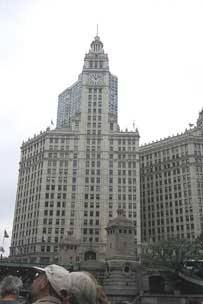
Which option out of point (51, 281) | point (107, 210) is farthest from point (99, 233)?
point (51, 281)

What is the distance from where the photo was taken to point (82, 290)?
5.64 meters

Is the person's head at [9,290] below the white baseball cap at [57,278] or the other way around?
below

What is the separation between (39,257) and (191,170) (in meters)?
70.2

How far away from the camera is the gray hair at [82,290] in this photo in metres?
5.64

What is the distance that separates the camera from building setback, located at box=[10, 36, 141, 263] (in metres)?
136

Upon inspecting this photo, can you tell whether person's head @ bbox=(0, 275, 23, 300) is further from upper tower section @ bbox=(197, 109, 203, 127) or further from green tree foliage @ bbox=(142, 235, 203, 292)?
upper tower section @ bbox=(197, 109, 203, 127)

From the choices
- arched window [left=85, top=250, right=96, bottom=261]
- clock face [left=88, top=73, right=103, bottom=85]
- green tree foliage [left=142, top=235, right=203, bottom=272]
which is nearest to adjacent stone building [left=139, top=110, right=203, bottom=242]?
arched window [left=85, top=250, right=96, bottom=261]

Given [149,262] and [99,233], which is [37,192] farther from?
[149,262]

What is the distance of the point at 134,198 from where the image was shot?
14488 cm

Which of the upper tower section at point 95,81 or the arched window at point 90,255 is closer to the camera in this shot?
the arched window at point 90,255

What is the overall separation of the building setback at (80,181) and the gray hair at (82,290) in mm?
127054

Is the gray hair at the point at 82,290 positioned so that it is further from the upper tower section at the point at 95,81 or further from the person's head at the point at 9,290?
the upper tower section at the point at 95,81

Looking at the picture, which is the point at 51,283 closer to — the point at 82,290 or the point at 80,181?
the point at 82,290

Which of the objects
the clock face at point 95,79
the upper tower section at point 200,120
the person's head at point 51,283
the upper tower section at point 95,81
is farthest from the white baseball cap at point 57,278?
the upper tower section at point 200,120
